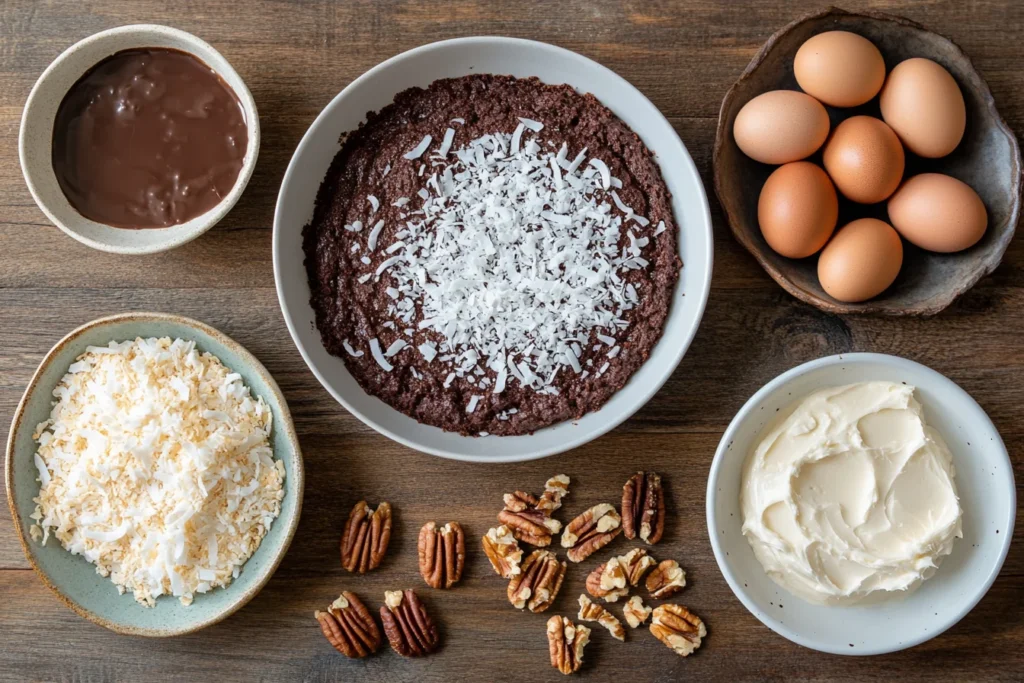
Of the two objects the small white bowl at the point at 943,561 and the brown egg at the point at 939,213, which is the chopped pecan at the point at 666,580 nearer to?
the small white bowl at the point at 943,561

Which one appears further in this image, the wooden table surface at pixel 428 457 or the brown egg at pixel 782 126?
the wooden table surface at pixel 428 457

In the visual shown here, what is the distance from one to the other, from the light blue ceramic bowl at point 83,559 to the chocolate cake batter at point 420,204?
19 cm

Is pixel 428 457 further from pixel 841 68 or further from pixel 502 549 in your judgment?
pixel 841 68

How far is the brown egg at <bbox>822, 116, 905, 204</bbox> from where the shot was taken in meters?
1.47

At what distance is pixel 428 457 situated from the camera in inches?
65.3

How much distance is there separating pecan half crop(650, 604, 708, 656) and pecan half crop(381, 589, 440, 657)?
1.55 ft

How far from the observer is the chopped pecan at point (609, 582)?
1.62 metres

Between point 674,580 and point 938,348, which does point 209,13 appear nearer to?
point 674,580

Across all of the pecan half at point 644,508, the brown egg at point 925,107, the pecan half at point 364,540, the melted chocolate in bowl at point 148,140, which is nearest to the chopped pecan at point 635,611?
the pecan half at point 644,508

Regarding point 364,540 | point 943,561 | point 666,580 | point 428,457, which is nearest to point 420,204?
point 428,457

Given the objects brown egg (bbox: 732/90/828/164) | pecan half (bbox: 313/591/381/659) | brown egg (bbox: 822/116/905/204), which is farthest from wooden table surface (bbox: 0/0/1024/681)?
brown egg (bbox: 822/116/905/204)

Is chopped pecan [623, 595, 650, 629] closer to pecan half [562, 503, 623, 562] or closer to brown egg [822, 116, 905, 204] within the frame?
pecan half [562, 503, 623, 562]

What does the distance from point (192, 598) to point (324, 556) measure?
10.6 inches

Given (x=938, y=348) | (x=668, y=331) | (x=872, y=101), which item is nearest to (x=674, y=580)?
(x=668, y=331)
